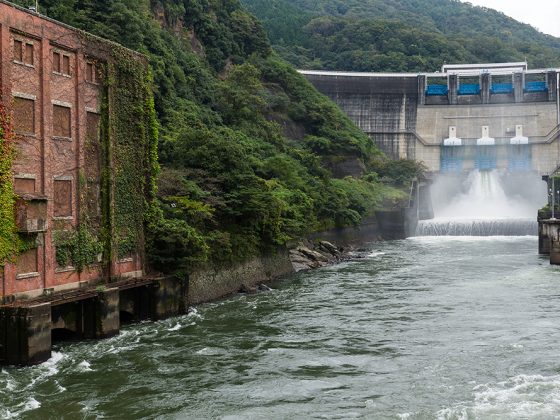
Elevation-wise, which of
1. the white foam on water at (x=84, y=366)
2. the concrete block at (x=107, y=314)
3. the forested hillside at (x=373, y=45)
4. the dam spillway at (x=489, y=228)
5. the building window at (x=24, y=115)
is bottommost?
the white foam on water at (x=84, y=366)

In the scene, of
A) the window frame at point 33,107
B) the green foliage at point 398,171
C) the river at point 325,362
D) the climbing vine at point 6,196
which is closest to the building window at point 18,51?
the window frame at point 33,107

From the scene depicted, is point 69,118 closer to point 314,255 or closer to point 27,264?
point 27,264

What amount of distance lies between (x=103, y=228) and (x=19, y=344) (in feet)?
24.1

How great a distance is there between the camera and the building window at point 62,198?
79.3 ft

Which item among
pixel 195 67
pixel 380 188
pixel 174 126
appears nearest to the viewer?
pixel 174 126

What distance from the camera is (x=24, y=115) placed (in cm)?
2262

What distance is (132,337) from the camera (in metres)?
24.0

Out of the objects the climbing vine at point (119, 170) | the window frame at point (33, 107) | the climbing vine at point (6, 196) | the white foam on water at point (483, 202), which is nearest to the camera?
the climbing vine at point (6, 196)

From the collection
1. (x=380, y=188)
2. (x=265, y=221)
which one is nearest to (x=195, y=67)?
(x=380, y=188)

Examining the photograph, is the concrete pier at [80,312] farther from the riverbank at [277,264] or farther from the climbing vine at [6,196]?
the riverbank at [277,264]

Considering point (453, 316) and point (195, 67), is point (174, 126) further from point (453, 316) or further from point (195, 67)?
point (453, 316)

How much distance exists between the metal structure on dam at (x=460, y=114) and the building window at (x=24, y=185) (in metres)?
64.9

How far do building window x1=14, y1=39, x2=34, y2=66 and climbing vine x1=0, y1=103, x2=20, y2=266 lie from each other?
203 cm

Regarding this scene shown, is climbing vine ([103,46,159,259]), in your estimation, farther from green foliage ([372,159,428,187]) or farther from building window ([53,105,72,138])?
green foliage ([372,159,428,187])
